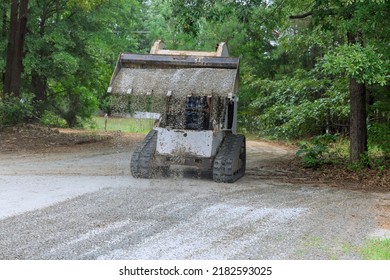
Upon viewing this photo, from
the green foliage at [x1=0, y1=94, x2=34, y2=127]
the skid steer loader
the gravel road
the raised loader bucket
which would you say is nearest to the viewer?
the gravel road

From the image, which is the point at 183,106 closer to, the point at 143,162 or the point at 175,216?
the point at 143,162

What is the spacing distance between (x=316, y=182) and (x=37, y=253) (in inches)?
319

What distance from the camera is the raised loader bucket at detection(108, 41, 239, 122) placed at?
1175 cm

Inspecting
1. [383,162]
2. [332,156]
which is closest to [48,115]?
[332,156]

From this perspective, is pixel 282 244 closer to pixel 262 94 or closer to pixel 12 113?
pixel 12 113

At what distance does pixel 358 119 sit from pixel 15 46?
43.3ft

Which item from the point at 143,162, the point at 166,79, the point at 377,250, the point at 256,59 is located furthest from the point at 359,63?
the point at 256,59

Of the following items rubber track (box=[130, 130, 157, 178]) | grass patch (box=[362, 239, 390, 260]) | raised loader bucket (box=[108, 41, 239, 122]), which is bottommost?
grass patch (box=[362, 239, 390, 260])

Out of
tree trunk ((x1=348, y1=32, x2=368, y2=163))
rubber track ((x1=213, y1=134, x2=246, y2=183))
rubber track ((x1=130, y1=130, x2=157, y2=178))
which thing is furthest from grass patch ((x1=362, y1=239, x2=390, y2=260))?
tree trunk ((x1=348, y1=32, x2=368, y2=163))

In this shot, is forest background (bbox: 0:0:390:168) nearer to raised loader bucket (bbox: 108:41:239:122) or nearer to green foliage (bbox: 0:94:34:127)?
green foliage (bbox: 0:94:34:127)

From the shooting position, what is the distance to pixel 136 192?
1048 centimetres

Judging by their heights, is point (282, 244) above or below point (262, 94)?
below

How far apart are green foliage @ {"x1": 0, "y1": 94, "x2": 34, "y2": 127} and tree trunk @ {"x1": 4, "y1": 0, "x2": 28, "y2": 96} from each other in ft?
1.13

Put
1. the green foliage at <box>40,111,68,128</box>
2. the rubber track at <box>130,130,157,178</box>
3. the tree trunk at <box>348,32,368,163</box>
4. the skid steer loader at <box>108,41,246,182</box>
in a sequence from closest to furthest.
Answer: the skid steer loader at <box>108,41,246,182</box>
the rubber track at <box>130,130,157,178</box>
the tree trunk at <box>348,32,368,163</box>
the green foliage at <box>40,111,68,128</box>
